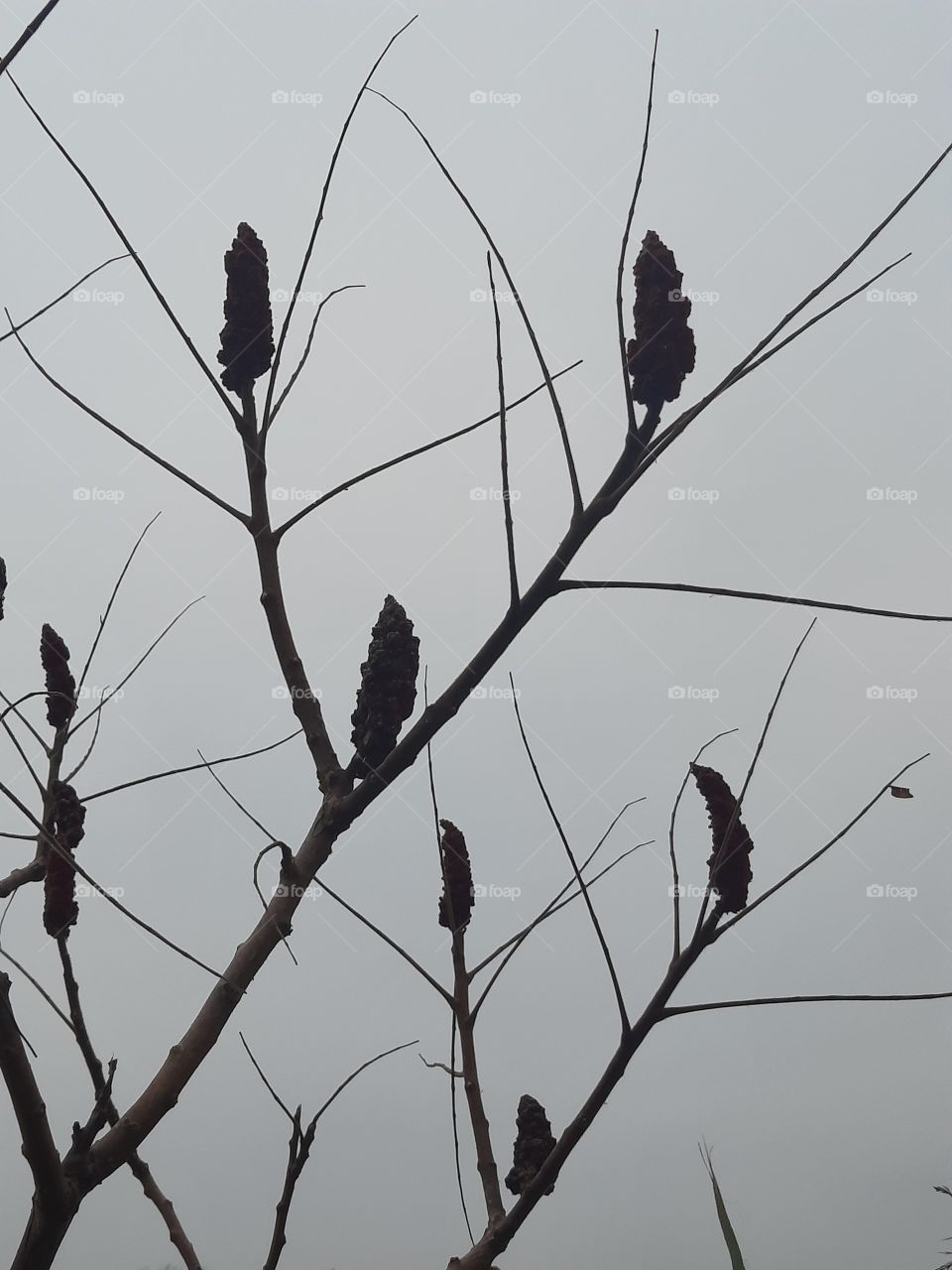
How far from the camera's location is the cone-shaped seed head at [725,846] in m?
1.17

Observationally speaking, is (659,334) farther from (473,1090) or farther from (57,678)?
(57,678)

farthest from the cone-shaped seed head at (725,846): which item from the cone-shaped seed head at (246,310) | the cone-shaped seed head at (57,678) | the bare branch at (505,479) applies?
the cone-shaped seed head at (57,678)

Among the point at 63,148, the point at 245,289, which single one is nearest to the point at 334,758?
the point at 245,289

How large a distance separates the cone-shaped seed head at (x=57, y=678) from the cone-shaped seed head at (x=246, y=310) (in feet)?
2.75

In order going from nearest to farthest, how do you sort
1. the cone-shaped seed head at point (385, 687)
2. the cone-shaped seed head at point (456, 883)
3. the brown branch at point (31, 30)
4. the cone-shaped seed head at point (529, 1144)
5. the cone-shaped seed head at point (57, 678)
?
1. the brown branch at point (31, 30)
2. the cone-shaped seed head at point (385, 687)
3. the cone-shaped seed head at point (529, 1144)
4. the cone-shaped seed head at point (456, 883)
5. the cone-shaped seed head at point (57, 678)

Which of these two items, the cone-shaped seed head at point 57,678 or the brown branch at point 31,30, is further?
the cone-shaped seed head at point 57,678

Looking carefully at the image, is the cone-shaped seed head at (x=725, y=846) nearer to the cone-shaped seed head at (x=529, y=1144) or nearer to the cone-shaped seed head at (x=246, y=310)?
the cone-shaped seed head at (x=529, y=1144)

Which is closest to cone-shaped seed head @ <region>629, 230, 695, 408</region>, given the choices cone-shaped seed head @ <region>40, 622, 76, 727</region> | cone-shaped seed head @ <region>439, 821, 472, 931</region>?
cone-shaped seed head @ <region>439, 821, 472, 931</region>

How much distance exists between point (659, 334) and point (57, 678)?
1.50 metres

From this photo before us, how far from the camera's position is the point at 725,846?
3.86ft

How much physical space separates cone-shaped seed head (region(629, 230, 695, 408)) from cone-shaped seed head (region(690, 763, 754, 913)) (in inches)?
17.8

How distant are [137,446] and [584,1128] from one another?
43.2 inches

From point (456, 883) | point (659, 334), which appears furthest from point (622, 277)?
point (456, 883)

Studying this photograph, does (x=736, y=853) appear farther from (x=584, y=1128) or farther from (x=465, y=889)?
(x=465, y=889)
